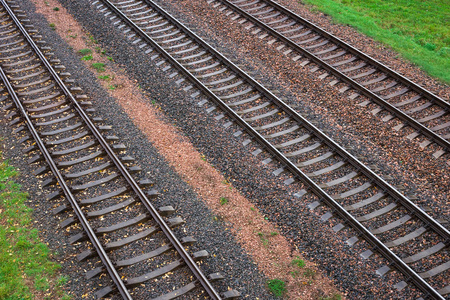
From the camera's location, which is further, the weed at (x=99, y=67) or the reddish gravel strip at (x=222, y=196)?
the weed at (x=99, y=67)

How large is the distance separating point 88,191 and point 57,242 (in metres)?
1.47

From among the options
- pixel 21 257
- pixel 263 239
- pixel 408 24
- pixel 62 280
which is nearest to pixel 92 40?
pixel 21 257

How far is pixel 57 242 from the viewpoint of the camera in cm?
851

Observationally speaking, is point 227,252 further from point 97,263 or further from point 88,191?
point 88,191

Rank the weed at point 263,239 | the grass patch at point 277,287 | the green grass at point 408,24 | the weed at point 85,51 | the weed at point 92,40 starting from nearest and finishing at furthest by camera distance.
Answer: the grass patch at point 277,287 < the weed at point 263,239 < the weed at point 85,51 < the green grass at point 408,24 < the weed at point 92,40

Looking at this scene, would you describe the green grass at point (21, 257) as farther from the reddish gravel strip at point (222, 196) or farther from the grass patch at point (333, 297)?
the grass patch at point (333, 297)

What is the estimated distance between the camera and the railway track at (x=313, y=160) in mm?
8625

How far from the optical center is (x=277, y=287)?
807 centimetres

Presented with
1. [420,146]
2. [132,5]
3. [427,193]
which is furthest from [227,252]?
[132,5]

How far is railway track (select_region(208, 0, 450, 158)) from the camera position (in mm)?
11914

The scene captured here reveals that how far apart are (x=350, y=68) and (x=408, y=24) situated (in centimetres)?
543

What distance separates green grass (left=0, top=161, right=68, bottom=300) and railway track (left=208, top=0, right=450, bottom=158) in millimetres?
9723

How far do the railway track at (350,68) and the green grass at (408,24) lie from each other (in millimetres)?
1841

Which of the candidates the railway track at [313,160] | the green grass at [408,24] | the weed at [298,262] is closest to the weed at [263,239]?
the weed at [298,262]
